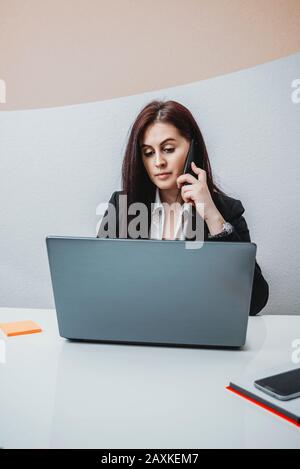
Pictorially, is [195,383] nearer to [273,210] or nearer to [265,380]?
[265,380]

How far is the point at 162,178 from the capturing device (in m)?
2.16

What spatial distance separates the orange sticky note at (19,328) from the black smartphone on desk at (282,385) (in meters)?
0.69

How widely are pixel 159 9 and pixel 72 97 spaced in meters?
0.59

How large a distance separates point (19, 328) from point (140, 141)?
1.15 m

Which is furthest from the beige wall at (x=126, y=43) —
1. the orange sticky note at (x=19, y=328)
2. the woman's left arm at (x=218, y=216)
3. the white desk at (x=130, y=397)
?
the white desk at (x=130, y=397)

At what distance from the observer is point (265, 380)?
3.00 ft

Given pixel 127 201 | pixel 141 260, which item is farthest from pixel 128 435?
pixel 127 201

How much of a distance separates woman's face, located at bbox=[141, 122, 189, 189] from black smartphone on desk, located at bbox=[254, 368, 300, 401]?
1338 millimetres

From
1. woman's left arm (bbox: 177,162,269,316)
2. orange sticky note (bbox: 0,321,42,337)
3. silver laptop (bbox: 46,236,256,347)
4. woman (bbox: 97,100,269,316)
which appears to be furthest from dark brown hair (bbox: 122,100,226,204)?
silver laptop (bbox: 46,236,256,347)

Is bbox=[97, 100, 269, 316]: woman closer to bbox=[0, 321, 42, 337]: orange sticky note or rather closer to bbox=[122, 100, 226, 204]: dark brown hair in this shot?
bbox=[122, 100, 226, 204]: dark brown hair

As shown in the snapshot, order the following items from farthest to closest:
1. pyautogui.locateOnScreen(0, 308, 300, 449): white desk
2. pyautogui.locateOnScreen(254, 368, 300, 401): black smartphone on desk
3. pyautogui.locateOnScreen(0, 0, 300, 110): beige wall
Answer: pyautogui.locateOnScreen(0, 0, 300, 110): beige wall, pyautogui.locateOnScreen(254, 368, 300, 401): black smartphone on desk, pyautogui.locateOnScreen(0, 308, 300, 449): white desk

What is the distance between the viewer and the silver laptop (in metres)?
1.09

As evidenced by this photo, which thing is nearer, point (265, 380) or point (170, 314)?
point (265, 380)
